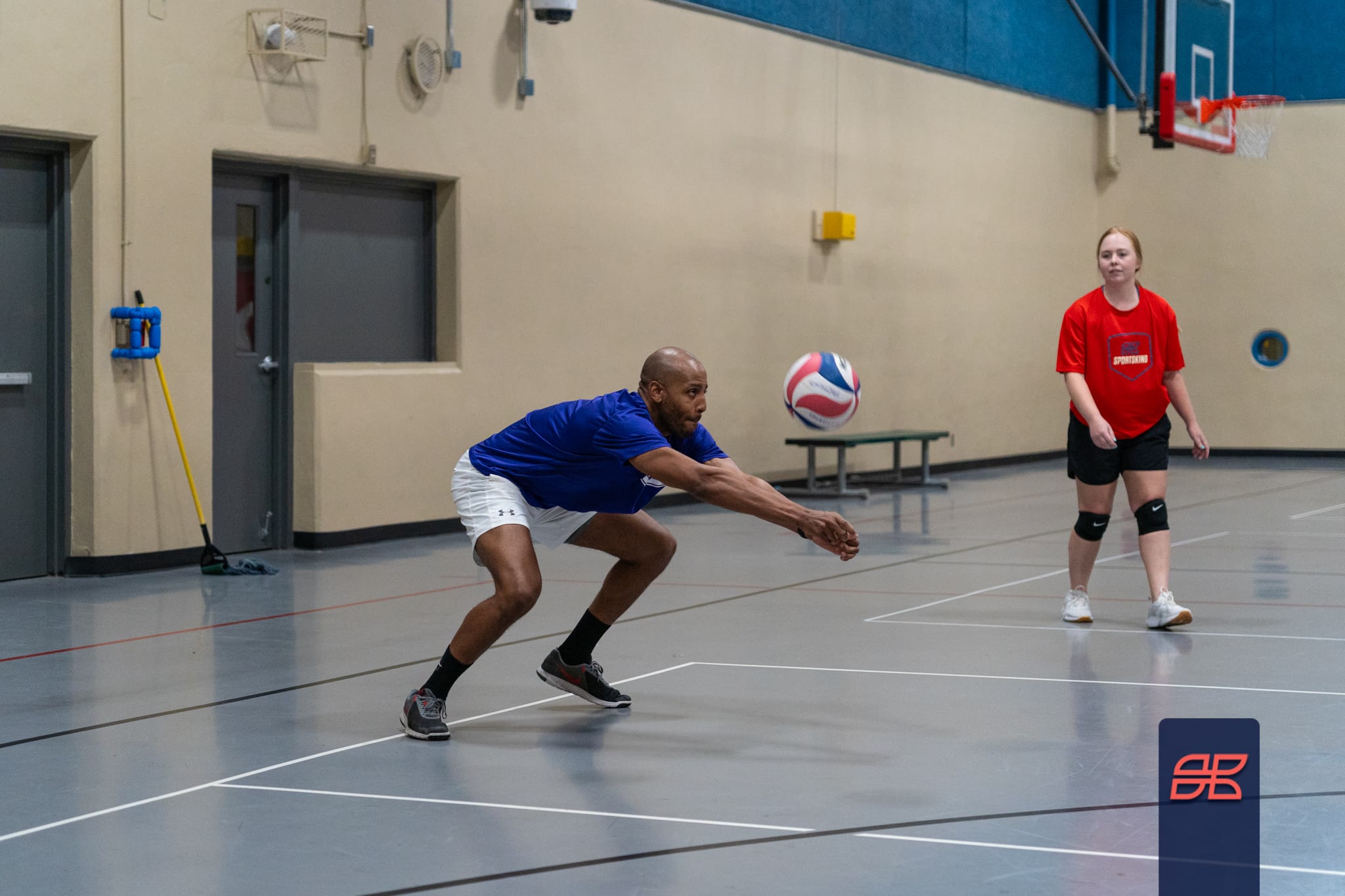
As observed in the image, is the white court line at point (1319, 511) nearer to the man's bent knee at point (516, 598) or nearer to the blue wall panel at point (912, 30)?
the blue wall panel at point (912, 30)

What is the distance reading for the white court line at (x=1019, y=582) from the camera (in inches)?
308

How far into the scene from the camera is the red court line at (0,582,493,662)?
22.4ft

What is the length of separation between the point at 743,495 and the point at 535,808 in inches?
41.4

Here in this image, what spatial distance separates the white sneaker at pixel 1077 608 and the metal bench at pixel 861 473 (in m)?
6.00

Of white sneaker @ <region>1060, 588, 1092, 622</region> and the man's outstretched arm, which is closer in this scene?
the man's outstretched arm

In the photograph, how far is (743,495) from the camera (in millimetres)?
4727

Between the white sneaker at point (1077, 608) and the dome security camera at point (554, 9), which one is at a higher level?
the dome security camera at point (554, 9)

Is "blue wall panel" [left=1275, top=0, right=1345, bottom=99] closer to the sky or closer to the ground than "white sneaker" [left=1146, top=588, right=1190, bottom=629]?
closer to the sky

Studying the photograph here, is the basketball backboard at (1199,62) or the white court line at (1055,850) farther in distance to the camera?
the basketball backboard at (1199,62)

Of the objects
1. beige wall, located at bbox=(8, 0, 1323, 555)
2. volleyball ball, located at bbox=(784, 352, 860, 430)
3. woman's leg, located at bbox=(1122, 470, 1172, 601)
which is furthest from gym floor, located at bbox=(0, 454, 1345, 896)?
volleyball ball, located at bbox=(784, 352, 860, 430)

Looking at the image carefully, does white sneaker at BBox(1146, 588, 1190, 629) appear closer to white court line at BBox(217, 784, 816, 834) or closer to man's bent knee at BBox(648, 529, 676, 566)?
man's bent knee at BBox(648, 529, 676, 566)


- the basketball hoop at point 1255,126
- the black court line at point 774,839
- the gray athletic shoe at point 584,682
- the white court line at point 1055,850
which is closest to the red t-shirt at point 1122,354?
the gray athletic shoe at point 584,682

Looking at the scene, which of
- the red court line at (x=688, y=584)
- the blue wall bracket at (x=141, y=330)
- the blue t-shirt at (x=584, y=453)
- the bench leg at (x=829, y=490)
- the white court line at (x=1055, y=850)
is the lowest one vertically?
the white court line at (x=1055, y=850)

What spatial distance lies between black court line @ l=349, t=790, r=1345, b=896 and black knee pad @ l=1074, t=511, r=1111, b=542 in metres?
3.08
